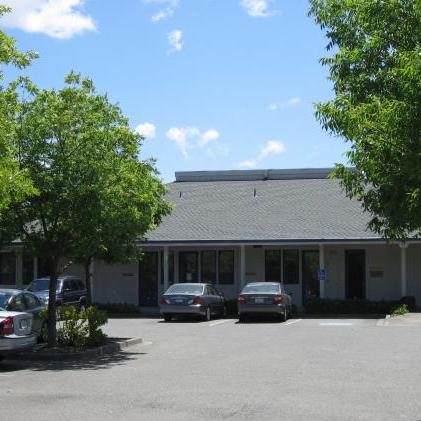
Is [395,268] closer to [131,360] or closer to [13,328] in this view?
[131,360]

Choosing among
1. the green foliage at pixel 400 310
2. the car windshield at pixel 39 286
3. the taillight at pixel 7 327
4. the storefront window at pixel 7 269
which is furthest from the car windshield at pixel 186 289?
the taillight at pixel 7 327

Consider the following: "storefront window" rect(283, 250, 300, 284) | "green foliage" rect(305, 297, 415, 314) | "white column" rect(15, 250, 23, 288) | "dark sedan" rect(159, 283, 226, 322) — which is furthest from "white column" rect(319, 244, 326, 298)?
"white column" rect(15, 250, 23, 288)

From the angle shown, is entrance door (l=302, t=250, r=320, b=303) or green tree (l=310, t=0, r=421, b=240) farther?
entrance door (l=302, t=250, r=320, b=303)

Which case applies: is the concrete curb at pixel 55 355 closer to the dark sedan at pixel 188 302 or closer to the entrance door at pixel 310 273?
the dark sedan at pixel 188 302

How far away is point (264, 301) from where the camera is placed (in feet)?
80.9

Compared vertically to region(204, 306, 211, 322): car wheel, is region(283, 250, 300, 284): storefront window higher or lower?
higher

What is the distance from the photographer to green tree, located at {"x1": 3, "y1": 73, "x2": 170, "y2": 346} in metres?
14.9

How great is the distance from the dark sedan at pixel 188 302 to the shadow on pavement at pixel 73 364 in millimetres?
9189

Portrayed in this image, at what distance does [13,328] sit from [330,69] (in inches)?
312

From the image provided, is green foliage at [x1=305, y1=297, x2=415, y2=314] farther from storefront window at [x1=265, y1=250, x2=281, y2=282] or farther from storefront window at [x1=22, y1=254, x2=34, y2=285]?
storefront window at [x1=22, y1=254, x2=34, y2=285]

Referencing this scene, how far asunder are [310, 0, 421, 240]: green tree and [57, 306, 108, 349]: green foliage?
9272 millimetres

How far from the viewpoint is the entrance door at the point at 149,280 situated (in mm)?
32406

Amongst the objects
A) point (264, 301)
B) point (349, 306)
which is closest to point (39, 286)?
point (264, 301)

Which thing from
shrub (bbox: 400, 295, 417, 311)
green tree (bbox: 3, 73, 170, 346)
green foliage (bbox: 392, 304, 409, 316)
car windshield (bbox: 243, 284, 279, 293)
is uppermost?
green tree (bbox: 3, 73, 170, 346)
